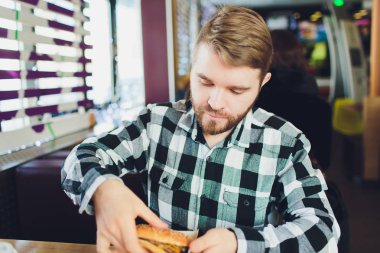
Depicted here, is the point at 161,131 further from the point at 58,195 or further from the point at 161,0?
the point at 161,0

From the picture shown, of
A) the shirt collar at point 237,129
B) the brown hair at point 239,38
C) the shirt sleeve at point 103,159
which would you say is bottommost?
the shirt sleeve at point 103,159

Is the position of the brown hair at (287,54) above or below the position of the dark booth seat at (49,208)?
above

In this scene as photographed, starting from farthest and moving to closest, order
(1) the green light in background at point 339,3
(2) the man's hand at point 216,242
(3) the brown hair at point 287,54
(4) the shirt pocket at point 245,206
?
(1) the green light in background at point 339,3 < (3) the brown hair at point 287,54 < (4) the shirt pocket at point 245,206 < (2) the man's hand at point 216,242

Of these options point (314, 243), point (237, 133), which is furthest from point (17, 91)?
point (314, 243)

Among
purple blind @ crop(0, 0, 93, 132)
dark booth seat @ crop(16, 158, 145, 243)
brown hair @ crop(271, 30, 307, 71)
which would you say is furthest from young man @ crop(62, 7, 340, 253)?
brown hair @ crop(271, 30, 307, 71)

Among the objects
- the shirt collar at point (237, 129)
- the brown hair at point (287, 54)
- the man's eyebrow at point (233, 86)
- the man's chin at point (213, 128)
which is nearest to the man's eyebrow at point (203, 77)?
the man's eyebrow at point (233, 86)

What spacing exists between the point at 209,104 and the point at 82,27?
179 centimetres

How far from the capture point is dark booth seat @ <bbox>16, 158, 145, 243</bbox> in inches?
66.9

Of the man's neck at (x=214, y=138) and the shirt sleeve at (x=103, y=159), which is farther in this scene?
the man's neck at (x=214, y=138)

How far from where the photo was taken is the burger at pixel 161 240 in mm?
818

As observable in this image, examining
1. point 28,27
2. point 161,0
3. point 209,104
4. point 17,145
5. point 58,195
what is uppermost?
point 161,0

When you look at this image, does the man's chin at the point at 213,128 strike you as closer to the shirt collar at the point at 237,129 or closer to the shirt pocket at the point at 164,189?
the shirt collar at the point at 237,129

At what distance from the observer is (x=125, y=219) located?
0.81 meters

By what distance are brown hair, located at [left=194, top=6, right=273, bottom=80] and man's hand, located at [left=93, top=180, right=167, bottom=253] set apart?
42 cm
